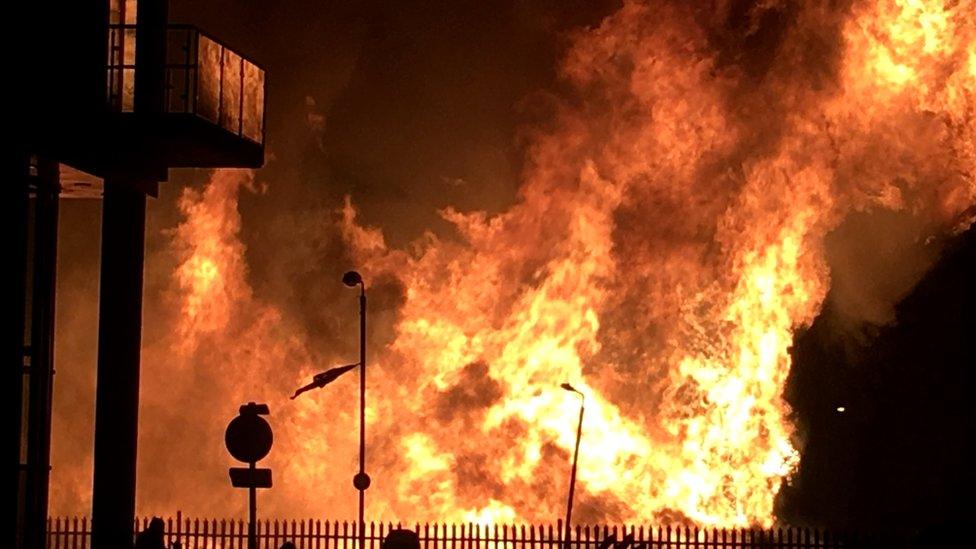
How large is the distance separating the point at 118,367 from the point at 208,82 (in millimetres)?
4970

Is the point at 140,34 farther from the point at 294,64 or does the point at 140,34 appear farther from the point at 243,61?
the point at 294,64

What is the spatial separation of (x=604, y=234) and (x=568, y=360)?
329 centimetres

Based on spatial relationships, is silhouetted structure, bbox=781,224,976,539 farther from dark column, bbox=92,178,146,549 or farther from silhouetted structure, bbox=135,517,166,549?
silhouetted structure, bbox=135,517,166,549

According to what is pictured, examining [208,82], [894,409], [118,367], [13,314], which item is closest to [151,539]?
[13,314]

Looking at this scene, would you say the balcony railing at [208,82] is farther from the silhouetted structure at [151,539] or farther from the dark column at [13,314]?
the silhouetted structure at [151,539]

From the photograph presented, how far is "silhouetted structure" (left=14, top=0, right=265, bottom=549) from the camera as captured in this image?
733 inches

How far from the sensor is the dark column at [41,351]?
2061 cm

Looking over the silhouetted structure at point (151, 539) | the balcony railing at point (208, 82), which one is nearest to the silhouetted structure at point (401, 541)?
the silhouetted structure at point (151, 539)

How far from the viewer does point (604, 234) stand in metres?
35.2

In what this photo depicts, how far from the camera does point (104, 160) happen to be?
21.8 meters

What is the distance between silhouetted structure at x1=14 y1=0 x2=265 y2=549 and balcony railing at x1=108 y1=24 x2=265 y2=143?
1.0 inches

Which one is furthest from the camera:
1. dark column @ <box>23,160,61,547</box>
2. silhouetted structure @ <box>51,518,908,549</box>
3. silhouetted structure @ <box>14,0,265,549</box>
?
silhouetted structure @ <box>51,518,908,549</box>

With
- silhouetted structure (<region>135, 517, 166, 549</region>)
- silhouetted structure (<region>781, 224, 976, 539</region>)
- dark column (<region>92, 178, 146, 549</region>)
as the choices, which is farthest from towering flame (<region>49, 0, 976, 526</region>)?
silhouetted structure (<region>135, 517, 166, 549</region>)

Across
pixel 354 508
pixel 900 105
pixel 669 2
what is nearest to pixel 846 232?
pixel 900 105
